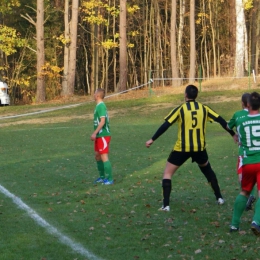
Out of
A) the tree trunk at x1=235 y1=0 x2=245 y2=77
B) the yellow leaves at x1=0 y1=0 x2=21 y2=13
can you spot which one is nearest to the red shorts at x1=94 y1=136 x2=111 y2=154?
the tree trunk at x1=235 y1=0 x2=245 y2=77

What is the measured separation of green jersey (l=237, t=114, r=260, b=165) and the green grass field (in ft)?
3.16

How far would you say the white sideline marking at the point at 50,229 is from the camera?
7574mm

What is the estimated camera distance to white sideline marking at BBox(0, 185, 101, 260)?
24.8 feet

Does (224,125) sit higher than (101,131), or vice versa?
(224,125)

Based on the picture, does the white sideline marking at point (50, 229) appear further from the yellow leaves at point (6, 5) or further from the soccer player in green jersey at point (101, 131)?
the yellow leaves at point (6, 5)

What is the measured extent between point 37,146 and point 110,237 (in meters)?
12.7

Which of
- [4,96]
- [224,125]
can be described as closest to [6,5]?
[4,96]

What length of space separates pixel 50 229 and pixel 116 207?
67.9 inches

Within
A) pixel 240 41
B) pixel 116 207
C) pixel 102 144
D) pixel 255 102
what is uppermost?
pixel 240 41

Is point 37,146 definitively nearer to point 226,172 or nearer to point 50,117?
point 226,172

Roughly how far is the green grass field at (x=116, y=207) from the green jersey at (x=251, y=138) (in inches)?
37.9

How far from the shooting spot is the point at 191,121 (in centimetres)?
944

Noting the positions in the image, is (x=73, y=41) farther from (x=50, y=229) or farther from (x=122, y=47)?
(x=50, y=229)

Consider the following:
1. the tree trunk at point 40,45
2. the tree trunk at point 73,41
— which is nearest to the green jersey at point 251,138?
the tree trunk at point 40,45
